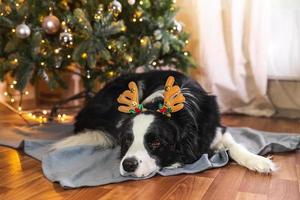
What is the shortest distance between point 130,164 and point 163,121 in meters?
0.25

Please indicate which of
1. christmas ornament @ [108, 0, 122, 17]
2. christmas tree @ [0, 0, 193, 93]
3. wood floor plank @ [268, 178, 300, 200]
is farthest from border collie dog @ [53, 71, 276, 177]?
christmas ornament @ [108, 0, 122, 17]

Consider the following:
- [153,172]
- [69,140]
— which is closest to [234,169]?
[153,172]

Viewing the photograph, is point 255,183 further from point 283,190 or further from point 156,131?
point 156,131

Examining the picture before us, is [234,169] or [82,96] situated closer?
[234,169]

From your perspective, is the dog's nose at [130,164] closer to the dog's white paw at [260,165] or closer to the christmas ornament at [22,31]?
the dog's white paw at [260,165]

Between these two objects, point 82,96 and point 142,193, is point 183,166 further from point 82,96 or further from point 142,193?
point 82,96

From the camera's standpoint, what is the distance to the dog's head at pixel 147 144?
1.54m

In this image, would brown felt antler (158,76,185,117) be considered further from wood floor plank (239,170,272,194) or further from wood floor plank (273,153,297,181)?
wood floor plank (273,153,297,181)

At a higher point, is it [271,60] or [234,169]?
[271,60]

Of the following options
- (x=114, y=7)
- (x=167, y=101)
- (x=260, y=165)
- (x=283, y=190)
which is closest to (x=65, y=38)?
(x=114, y=7)

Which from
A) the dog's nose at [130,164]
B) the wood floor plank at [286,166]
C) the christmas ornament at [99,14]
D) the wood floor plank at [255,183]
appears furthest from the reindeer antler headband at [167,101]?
the christmas ornament at [99,14]

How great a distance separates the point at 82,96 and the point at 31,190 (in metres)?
1.62

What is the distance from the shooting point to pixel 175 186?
1511mm

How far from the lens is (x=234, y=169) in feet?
5.69
